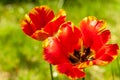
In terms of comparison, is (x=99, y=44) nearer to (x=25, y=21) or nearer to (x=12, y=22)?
(x=25, y=21)

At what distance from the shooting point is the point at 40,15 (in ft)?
4.49

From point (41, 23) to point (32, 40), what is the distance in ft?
4.42

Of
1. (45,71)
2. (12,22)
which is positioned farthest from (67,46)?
(12,22)

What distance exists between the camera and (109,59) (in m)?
1.12

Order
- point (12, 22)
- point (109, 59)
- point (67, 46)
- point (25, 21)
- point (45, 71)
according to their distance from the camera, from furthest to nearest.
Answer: point (12, 22) → point (45, 71) → point (25, 21) → point (67, 46) → point (109, 59)

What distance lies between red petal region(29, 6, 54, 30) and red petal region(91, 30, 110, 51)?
0.19 meters

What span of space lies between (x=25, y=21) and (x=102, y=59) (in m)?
0.32

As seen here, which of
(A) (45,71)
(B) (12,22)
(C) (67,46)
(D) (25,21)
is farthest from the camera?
(B) (12,22)

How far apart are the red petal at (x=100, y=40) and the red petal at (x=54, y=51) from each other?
0.09 metres

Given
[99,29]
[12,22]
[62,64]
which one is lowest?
[62,64]

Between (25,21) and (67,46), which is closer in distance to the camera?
(67,46)

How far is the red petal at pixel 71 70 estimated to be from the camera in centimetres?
108

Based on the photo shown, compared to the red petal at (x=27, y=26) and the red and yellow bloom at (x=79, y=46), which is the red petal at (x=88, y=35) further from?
the red petal at (x=27, y=26)

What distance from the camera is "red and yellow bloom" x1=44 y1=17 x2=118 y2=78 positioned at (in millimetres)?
1147
